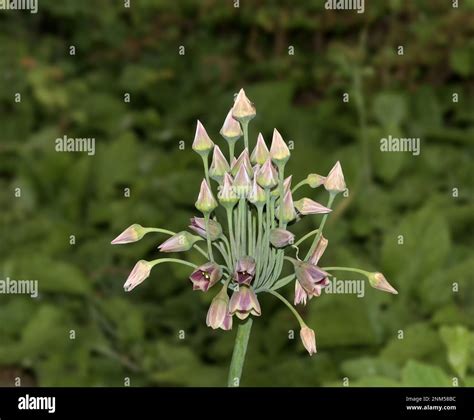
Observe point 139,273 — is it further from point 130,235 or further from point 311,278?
point 311,278

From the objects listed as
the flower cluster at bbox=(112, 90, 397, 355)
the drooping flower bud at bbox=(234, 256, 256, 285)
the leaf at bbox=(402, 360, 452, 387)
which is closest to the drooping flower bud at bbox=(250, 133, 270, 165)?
the flower cluster at bbox=(112, 90, 397, 355)

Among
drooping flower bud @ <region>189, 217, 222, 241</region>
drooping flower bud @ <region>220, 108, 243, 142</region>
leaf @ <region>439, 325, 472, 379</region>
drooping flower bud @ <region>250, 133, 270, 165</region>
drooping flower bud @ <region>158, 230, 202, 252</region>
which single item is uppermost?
drooping flower bud @ <region>220, 108, 243, 142</region>

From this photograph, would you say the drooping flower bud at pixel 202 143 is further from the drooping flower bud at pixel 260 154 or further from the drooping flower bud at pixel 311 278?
the drooping flower bud at pixel 311 278

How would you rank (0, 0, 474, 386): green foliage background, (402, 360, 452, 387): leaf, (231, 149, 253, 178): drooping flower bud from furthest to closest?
(0, 0, 474, 386): green foliage background < (402, 360, 452, 387): leaf < (231, 149, 253, 178): drooping flower bud

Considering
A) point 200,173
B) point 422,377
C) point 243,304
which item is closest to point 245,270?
point 243,304

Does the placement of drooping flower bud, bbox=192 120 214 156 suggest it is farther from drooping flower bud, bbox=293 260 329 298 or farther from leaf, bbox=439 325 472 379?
leaf, bbox=439 325 472 379
